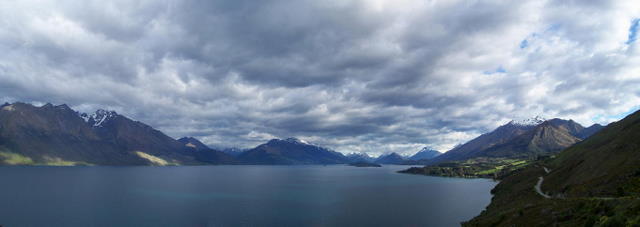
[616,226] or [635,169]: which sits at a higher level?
[635,169]

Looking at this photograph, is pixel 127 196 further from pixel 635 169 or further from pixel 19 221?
pixel 635 169

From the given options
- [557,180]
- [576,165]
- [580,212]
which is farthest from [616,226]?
[576,165]

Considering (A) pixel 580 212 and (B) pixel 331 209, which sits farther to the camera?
(B) pixel 331 209

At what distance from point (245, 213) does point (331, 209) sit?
3284 cm

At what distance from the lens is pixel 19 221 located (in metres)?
102

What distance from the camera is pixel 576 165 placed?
119 meters

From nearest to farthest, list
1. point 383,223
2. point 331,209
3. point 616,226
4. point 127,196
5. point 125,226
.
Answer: point 616,226
point 125,226
point 383,223
point 331,209
point 127,196

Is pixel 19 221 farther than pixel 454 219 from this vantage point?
No

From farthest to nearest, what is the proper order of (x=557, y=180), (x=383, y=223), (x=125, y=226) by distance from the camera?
(x=557, y=180) < (x=383, y=223) < (x=125, y=226)

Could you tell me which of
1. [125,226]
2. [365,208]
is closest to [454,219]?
[365,208]

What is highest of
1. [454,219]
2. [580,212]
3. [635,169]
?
[635,169]

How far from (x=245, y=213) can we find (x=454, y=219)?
2827 inches

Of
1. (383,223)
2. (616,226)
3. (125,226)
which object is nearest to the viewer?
(616,226)

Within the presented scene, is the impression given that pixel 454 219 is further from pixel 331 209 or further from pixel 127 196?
pixel 127 196
